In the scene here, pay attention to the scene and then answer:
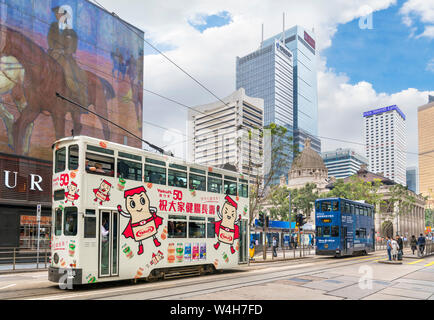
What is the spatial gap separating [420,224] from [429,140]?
1357 inches

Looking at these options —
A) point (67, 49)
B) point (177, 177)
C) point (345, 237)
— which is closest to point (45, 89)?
point (67, 49)

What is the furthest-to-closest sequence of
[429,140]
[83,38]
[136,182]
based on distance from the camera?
1. [429,140]
2. [83,38]
3. [136,182]

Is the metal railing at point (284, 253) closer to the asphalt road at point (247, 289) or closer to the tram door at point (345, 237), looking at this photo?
the tram door at point (345, 237)

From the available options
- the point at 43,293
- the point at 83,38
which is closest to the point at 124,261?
the point at 43,293

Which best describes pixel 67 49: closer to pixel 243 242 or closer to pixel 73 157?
pixel 243 242

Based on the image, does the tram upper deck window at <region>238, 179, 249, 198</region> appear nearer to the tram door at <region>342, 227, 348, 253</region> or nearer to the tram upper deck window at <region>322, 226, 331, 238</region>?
the tram upper deck window at <region>322, 226, 331, 238</region>

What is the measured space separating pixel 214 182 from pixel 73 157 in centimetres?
691

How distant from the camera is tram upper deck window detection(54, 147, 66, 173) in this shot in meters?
13.7

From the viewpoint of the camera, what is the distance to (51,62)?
33.1 meters

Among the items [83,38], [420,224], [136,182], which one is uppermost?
[83,38]

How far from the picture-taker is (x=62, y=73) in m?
34.0

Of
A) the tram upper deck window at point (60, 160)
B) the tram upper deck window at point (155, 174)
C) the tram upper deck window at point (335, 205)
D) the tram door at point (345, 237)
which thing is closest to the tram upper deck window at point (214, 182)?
the tram upper deck window at point (155, 174)

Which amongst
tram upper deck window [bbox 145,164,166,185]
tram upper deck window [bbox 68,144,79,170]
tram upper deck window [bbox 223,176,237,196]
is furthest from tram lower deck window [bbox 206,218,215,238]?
tram upper deck window [bbox 68,144,79,170]
